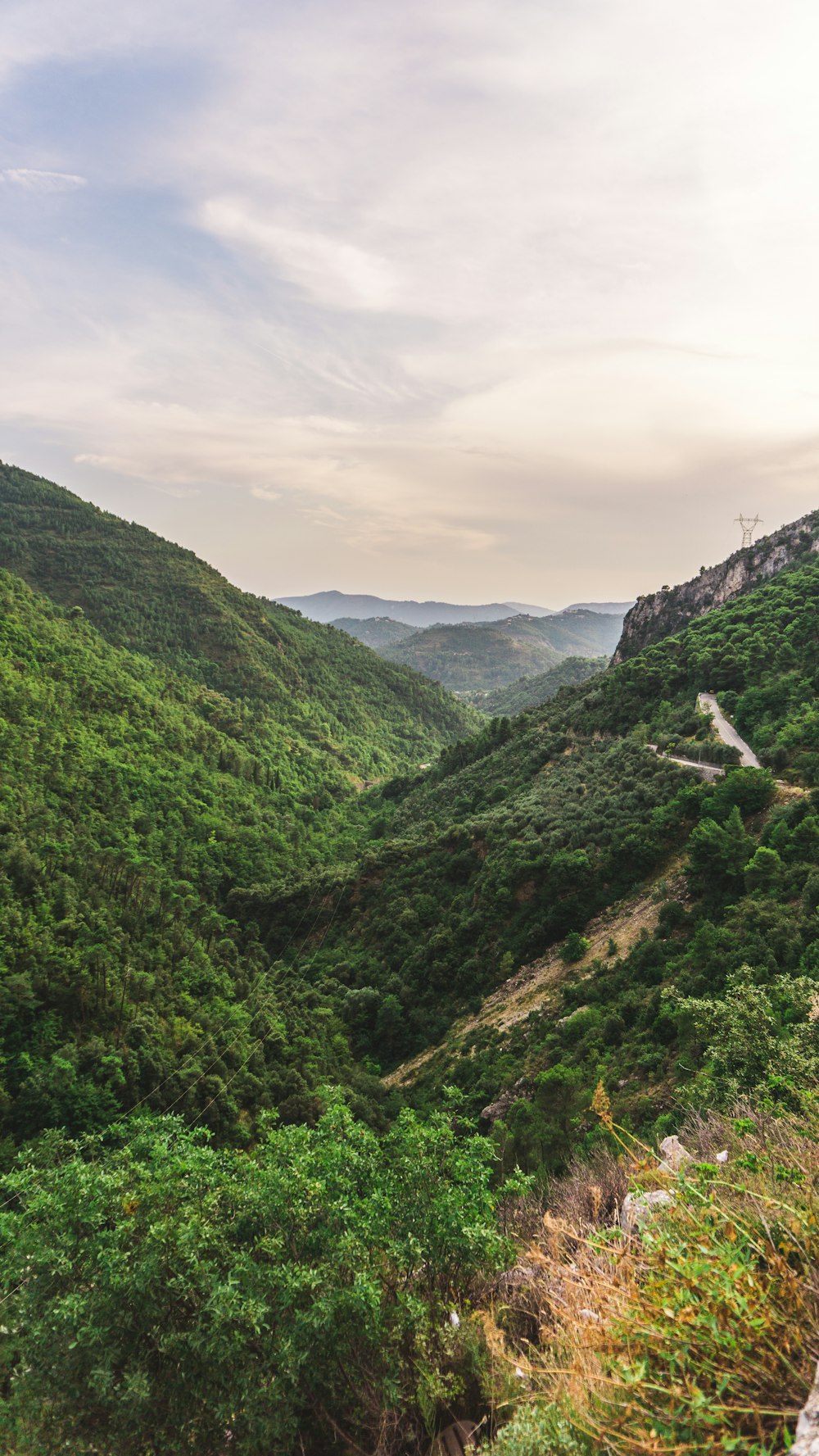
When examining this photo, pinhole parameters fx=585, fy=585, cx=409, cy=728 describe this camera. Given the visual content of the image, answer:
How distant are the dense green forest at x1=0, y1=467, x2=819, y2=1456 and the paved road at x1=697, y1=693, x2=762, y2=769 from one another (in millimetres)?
1360

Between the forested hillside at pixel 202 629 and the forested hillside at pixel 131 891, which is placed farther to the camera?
the forested hillside at pixel 202 629

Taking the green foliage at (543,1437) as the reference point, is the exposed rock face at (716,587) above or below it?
above

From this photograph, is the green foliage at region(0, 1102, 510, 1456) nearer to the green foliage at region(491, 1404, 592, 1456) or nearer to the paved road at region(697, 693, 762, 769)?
the green foliage at region(491, 1404, 592, 1456)

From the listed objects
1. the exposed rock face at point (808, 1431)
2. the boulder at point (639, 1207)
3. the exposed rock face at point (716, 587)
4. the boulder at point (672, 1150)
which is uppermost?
the exposed rock face at point (716, 587)

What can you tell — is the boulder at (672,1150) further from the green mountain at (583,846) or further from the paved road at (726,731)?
the paved road at (726,731)

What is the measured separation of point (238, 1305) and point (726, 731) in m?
48.4

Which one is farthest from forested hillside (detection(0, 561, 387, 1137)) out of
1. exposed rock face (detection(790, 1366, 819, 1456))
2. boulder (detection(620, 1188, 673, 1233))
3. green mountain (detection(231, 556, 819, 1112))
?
exposed rock face (detection(790, 1366, 819, 1456))

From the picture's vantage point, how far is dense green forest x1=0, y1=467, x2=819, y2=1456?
7.53 m

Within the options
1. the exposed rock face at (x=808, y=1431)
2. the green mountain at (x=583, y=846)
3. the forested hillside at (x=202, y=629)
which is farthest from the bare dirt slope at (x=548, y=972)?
the forested hillside at (x=202, y=629)

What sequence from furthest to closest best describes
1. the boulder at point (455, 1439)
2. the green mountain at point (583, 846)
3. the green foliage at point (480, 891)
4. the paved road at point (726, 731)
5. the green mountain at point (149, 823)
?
1. the paved road at point (726, 731)
2. the green foliage at point (480, 891)
3. the green mountain at point (583, 846)
4. the green mountain at point (149, 823)
5. the boulder at point (455, 1439)

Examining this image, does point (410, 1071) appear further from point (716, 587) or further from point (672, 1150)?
point (716, 587)

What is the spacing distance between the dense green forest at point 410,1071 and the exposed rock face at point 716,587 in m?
16.4

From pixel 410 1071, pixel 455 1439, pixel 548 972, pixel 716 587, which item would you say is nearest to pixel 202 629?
pixel 716 587

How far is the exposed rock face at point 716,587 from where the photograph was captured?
259 ft
